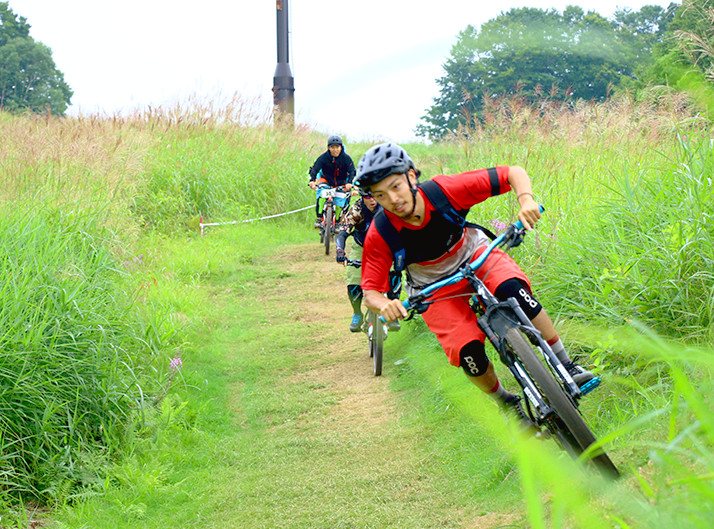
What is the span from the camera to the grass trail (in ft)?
15.0

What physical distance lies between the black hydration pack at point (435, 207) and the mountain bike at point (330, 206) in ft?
28.0

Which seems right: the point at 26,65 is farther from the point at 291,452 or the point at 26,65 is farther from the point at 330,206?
the point at 291,452

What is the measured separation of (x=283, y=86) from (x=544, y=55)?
78.3ft

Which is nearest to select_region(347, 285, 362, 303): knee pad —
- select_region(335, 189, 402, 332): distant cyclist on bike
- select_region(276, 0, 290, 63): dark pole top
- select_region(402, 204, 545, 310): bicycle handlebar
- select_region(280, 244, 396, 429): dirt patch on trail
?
select_region(335, 189, 402, 332): distant cyclist on bike

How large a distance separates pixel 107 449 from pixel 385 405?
248 cm

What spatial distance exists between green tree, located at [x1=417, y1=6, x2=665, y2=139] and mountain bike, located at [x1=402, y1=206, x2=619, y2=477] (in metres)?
32.9

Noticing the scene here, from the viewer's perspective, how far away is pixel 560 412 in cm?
355

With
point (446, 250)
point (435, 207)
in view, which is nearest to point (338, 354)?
A: point (446, 250)

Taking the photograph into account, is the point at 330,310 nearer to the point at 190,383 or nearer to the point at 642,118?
the point at 190,383

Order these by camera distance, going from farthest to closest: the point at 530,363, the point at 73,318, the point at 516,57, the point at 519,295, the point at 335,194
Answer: the point at 516,57
the point at 335,194
the point at 73,318
the point at 519,295
the point at 530,363

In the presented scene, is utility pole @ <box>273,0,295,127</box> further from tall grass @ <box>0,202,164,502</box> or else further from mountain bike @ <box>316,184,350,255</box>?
tall grass @ <box>0,202,164,502</box>

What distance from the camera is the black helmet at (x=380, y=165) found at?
4094 mm

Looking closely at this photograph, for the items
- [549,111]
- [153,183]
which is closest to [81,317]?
[549,111]

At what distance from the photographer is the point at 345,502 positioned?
4699mm
